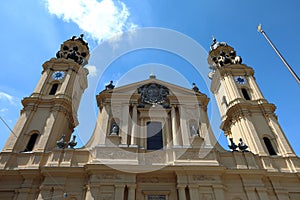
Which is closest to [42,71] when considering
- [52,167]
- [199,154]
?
[52,167]

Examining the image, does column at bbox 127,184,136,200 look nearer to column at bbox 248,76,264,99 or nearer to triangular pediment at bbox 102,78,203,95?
triangular pediment at bbox 102,78,203,95


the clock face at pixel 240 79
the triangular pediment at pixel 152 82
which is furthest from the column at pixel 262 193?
the clock face at pixel 240 79

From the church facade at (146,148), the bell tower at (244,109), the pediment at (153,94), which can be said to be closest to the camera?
the church facade at (146,148)

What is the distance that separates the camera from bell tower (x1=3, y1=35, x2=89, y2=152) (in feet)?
54.5

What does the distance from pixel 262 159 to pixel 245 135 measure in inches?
105

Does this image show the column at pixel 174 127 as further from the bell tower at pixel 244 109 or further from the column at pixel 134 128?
the bell tower at pixel 244 109

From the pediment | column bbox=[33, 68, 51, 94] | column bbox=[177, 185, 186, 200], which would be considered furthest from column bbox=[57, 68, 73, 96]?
column bbox=[177, 185, 186, 200]

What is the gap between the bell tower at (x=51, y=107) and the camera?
16609mm

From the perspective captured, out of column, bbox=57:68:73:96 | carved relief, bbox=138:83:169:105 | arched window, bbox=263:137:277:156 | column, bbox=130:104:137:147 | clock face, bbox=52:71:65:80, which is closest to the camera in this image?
column, bbox=130:104:137:147

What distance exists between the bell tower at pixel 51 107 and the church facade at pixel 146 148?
0.07 meters

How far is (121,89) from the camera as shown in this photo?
19.8 metres

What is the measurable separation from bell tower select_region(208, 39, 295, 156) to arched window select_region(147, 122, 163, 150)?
16.2 feet

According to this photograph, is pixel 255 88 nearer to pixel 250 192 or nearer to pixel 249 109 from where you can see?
pixel 249 109

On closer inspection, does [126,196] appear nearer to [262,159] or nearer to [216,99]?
[262,159]
